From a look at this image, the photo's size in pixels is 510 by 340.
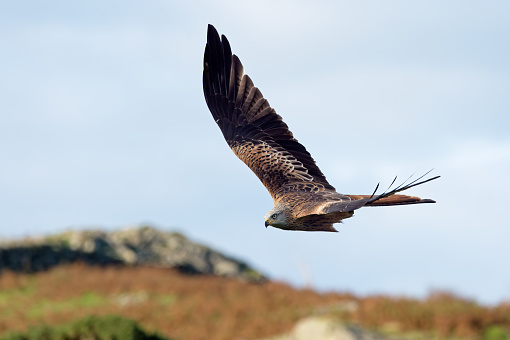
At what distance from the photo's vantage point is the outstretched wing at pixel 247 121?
6.45 m

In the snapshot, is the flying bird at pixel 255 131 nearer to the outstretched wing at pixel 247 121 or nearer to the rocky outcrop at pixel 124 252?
the outstretched wing at pixel 247 121

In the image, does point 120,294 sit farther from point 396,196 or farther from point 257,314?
point 396,196

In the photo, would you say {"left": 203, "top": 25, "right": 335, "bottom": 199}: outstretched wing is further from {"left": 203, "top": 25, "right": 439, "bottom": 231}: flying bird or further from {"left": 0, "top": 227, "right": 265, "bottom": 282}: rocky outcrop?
{"left": 0, "top": 227, "right": 265, "bottom": 282}: rocky outcrop

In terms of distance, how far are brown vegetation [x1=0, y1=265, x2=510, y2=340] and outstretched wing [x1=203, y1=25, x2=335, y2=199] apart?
8619 mm

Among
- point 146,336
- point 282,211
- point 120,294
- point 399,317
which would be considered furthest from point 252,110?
point 120,294

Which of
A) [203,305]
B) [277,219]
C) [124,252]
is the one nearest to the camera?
[277,219]

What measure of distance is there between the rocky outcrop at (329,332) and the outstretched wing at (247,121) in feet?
22.1

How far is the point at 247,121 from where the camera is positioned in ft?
22.7

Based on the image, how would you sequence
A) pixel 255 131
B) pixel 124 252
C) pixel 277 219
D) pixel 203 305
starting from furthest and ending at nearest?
pixel 124 252 < pixel 203 305 < pixel 255 131 < pixel 277 219

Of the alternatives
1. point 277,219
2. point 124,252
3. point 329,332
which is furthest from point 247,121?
point 124,252

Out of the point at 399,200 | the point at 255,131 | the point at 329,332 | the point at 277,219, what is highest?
the point at 255,131

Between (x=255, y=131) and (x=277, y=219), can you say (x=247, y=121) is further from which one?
(x=277, y=219)

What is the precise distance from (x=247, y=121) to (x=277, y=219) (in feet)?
6.87

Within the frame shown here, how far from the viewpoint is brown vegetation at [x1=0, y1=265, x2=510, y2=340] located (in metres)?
15.1
